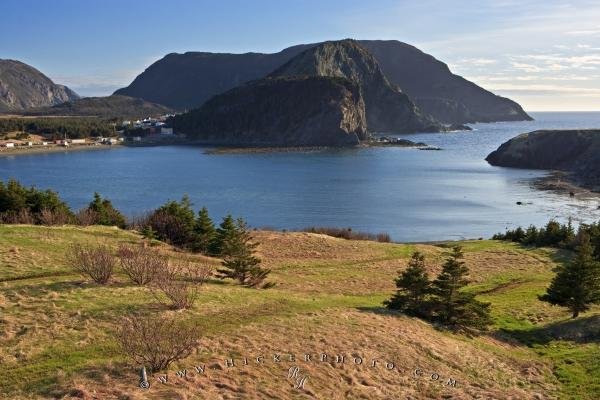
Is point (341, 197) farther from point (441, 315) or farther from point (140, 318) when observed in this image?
point (140, 318)

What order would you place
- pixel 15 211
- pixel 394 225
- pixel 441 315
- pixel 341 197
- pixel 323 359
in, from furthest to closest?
pixel 341 197, pixel 394 225, pixel 15 211, pixel 441 315, pixel 323 359

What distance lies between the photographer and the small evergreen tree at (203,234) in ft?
103

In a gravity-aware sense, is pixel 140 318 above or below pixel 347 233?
above

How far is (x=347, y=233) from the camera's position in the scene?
2028 inches

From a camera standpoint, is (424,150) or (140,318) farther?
(424,150)

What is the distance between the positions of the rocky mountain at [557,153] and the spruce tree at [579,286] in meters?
89.2

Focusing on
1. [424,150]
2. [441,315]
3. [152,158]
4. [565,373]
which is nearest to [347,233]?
[441,315]

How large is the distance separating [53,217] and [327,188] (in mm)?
66780

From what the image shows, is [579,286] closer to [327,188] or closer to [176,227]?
[176,227]

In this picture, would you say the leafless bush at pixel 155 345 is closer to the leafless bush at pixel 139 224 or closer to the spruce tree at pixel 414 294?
the spruce tree at pixel 414 294

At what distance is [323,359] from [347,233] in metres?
37.5

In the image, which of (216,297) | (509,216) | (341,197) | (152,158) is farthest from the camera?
(152,158)

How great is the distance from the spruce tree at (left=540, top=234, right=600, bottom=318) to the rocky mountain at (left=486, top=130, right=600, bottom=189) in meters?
89.2

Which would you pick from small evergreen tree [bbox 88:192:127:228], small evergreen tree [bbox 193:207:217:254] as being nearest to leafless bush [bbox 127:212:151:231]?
small evergreen tree [bbox 88:192:127:228]
